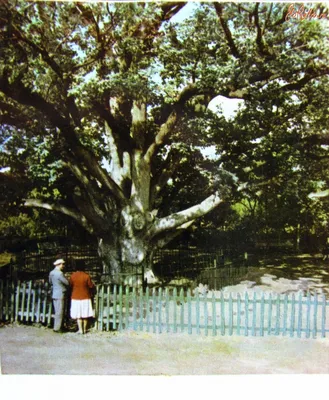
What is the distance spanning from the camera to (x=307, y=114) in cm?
1116

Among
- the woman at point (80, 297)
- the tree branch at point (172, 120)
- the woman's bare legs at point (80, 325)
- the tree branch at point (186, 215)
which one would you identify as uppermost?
the tree branch at point (172, 120)

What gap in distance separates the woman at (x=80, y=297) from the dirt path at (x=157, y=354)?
1.18 ft

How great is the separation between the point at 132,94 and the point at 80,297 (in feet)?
17.5

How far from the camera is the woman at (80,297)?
742 cm

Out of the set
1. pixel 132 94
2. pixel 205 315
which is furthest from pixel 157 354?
pixel 132 94

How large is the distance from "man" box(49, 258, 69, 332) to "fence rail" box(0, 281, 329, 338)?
251mm

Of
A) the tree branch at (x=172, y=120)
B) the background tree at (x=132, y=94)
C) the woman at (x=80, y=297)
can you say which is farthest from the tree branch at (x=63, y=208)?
the woman at (x=80, y=297)

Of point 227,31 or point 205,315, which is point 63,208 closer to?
point 205,315

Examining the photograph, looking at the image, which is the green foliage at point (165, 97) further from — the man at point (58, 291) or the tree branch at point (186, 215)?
the man at point (58, 291)

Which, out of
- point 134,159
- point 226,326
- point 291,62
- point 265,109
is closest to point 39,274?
point 134,159

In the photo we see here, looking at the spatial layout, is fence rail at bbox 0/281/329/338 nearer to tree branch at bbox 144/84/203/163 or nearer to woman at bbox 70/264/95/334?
woman at bbox 70/264/95/334

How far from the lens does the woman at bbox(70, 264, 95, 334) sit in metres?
7.42

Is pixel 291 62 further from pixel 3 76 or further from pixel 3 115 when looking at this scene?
pixel 3 115

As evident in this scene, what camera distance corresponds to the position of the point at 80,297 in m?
7.46
